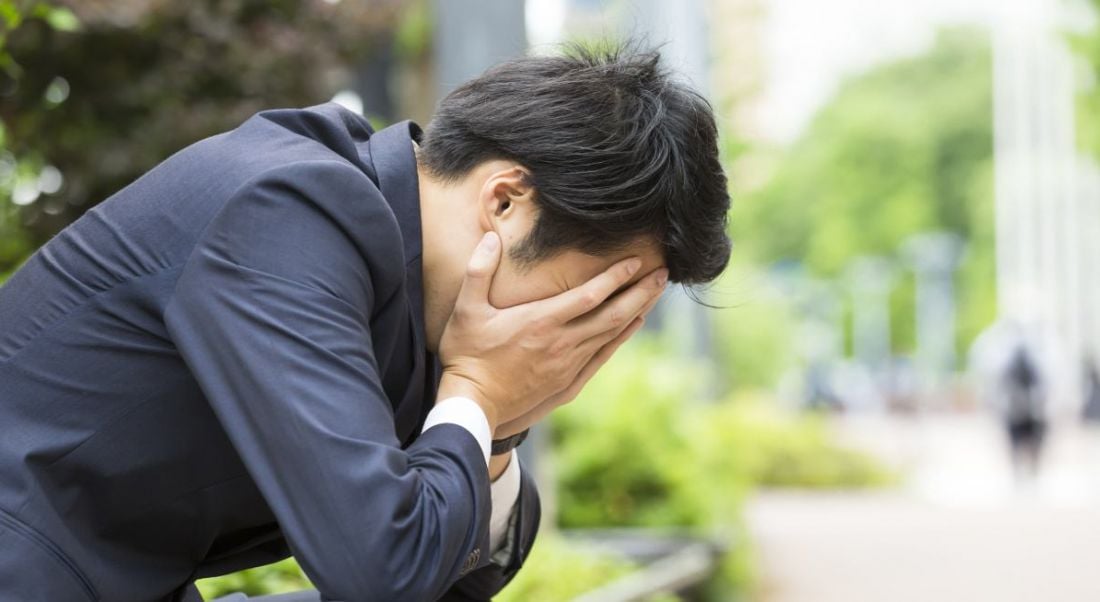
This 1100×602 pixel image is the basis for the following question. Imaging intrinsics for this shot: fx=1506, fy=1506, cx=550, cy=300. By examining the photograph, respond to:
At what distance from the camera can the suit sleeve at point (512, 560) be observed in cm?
244

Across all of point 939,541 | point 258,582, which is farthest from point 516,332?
point 939,541

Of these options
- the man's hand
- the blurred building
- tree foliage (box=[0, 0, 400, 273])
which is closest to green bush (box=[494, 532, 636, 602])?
tree foliage (box=[0, 0, 400, 273])

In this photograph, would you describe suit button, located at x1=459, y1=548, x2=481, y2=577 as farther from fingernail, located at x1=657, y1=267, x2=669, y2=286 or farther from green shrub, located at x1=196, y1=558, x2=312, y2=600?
green shrub, located at x1=196, y1=558, x2=312, y2=600

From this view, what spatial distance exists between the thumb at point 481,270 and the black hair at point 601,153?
0.03 metres

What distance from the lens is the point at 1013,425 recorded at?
1689cm

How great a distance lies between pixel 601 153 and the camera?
1.97 metres

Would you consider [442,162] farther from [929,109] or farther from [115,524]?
[929,109]

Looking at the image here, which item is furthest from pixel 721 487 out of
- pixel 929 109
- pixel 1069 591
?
pixel 929 109

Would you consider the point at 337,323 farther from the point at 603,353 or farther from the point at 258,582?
the point at 258,582

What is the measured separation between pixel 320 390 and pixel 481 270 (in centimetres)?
32

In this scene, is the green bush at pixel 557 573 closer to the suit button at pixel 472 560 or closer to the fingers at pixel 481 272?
the suit button at pixel 472 560

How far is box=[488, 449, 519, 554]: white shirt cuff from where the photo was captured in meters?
2.43

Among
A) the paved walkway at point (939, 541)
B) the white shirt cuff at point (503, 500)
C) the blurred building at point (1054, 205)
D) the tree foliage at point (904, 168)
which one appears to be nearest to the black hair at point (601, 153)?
the white shirt cuff at point (503, 500)

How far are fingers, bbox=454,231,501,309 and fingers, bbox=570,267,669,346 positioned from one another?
0.43 ft
